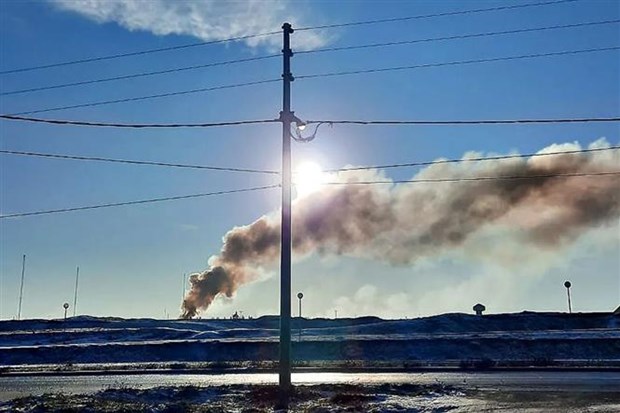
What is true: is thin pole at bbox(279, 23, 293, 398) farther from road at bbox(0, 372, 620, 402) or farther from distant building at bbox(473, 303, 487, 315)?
distant building at bbox(473, 303, 487, 315)

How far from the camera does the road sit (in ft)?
68.2

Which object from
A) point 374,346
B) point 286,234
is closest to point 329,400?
point 286,234

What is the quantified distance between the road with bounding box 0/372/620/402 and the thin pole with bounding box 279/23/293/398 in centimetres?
488

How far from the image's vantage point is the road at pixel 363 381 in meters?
20.8

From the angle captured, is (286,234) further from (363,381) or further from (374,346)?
(374,346)

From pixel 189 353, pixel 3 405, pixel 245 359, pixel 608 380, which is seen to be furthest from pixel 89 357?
pixel 608 380

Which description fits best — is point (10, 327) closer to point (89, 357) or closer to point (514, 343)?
point (89, 357)

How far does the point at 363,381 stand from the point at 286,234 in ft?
24.0

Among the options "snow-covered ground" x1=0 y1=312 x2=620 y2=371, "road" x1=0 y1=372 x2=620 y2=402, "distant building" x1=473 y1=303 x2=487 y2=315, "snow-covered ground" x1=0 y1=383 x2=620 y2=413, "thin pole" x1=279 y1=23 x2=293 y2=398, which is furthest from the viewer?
"distant building" x1=473 y1=303 x2=487 y2=315

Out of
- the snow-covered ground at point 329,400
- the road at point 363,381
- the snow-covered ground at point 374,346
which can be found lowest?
the snow-covered ground at point 329,400

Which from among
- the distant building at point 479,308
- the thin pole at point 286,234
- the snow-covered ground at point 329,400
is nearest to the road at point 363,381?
the snow-covered ground at point 329,400

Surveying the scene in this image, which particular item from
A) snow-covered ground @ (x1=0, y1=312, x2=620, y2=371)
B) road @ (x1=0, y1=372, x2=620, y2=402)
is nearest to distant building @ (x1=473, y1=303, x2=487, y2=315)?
snow-covered ground @ (x1=0, y1=312, x2=620, y2=371)

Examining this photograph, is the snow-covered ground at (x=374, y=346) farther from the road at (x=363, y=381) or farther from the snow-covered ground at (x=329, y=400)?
the snow-covered ground at (x=329, y=400)

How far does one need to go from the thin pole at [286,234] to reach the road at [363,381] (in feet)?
→ 16.0
